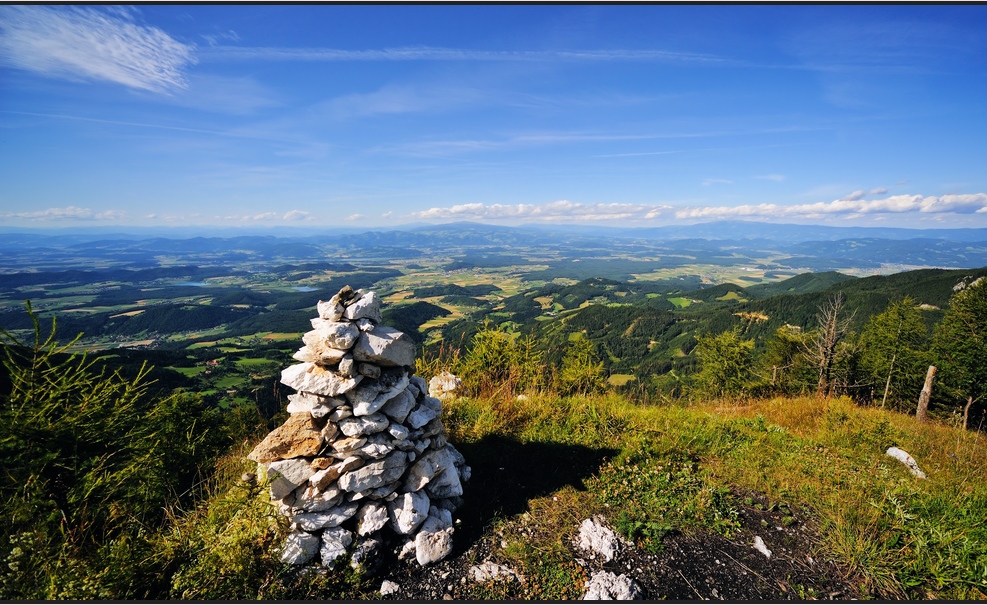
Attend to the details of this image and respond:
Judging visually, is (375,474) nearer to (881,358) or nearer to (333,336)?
(333,336)

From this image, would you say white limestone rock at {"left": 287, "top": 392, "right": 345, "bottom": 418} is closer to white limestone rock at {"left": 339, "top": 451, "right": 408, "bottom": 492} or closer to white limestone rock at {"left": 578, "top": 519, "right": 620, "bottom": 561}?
white limestone rock at {"left": 339, "top": 451, "right": 408, "bottom": 492}

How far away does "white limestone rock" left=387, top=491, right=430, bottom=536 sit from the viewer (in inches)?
177

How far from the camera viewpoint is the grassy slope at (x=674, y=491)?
4.03 m

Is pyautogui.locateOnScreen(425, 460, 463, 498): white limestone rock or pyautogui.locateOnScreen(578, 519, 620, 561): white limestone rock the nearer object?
pyautogui.locateOnScreen(578, 519, 620, 561): white limestone rock

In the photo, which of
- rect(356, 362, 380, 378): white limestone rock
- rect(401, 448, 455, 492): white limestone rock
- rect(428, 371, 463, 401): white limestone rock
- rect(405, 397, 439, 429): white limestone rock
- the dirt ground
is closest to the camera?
the dirt ground

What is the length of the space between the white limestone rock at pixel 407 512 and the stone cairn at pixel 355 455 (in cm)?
1

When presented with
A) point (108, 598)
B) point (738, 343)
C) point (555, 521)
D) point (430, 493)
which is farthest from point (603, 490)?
point (738, 343)

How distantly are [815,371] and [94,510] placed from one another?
32609 millimetres

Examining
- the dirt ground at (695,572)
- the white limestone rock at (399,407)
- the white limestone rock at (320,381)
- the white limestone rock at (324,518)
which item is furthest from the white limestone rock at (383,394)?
the dirt ground at (695,572)

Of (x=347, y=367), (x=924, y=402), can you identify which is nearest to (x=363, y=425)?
(x=347, y=367)

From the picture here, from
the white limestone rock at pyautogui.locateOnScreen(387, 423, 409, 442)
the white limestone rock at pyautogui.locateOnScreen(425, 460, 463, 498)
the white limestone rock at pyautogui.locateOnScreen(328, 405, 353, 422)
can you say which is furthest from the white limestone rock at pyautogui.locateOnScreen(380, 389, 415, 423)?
the white limestone rock at pyautogui.locateOnScreen(425, 460, 463, 498)

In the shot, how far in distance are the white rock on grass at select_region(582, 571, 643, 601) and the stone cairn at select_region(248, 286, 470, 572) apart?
1649 mm

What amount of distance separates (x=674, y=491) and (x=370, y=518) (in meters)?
4.39

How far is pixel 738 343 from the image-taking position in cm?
2925
